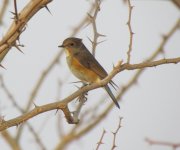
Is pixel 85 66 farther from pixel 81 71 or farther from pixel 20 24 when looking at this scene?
pixel 20 24

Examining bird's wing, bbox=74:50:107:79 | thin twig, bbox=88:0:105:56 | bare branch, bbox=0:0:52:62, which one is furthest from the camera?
bird's wing, bbox=74:50:107:79

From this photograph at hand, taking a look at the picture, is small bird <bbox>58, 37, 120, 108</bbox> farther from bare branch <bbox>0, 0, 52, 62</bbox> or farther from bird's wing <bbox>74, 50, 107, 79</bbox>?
bare branch <bbox>0, 0, 52, 62</bbox>

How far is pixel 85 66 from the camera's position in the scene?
22.1ft

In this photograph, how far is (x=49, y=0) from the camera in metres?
3.78

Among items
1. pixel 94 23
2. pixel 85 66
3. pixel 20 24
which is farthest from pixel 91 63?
pixel 20 24

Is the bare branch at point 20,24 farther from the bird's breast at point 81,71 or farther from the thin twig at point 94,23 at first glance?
the bird's breast at point 81,71

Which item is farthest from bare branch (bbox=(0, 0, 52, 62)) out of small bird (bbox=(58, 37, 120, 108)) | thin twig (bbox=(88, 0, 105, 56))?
small bird (bbox=(58, 37, 120, 108))

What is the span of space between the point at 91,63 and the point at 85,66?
0.09m

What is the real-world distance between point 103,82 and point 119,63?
17 cm

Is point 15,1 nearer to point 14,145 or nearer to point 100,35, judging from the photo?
point 100,35

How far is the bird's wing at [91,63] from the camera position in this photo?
651 cm

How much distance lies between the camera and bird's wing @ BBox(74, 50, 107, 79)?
651cm

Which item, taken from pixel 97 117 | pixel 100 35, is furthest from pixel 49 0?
pixel 97 117

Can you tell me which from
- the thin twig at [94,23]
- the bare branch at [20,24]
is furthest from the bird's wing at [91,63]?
the bare branch at [20,24]
